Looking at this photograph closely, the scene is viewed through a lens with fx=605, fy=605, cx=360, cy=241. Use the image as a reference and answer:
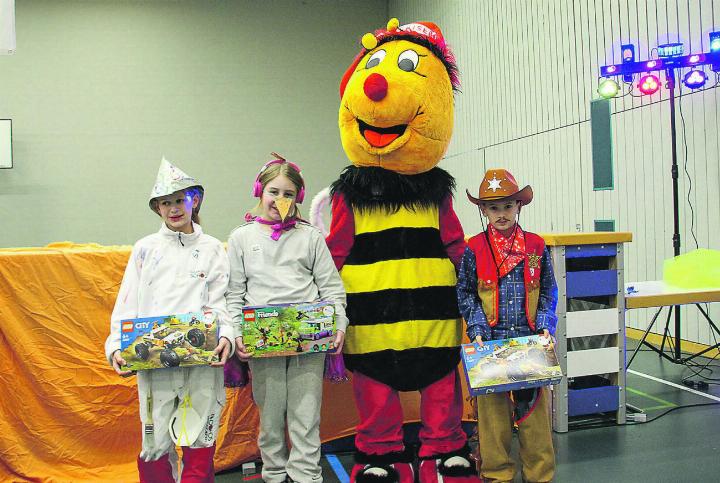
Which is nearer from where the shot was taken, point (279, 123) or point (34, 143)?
point (34, 143)

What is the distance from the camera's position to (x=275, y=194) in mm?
2504

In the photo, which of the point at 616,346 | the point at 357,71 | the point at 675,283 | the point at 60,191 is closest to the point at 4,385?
the point at 357,71

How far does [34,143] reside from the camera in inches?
422

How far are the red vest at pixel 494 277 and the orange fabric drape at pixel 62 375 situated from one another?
168 cm

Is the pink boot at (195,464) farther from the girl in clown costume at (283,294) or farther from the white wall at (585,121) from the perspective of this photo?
the white wall at (585,121)

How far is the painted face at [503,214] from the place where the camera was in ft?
8.47

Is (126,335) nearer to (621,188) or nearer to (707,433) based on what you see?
(707,433)

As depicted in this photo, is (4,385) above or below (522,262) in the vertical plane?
below

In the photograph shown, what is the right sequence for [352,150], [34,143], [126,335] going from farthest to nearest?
1. [34,143]
2. [352,150]
3. [126,335]

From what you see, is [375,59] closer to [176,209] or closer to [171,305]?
[176,209]

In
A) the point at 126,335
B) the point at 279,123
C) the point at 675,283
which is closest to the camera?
the point at 126,335

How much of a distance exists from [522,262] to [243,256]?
3.84ft

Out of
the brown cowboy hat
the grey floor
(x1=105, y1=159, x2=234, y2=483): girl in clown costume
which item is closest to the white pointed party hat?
(x1=105, y1=159, x2=234, y2=483): girl in clown costume

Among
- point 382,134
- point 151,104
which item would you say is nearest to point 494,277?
point 382,134
